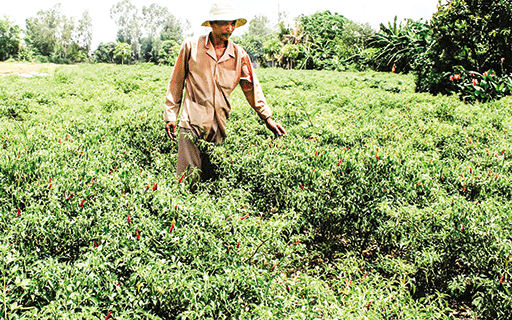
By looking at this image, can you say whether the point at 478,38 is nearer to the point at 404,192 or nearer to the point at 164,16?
the point at 404,192

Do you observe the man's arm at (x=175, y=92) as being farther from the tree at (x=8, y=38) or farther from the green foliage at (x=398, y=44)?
the tree at (x=8, y=38)

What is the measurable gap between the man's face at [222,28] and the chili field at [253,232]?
1038mm

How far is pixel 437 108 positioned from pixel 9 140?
20.7 feet

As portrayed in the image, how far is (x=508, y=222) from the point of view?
3.12 metres

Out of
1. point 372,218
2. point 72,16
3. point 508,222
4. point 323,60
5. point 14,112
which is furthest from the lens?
point 72,16

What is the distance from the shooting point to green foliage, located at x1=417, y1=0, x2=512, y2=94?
34.8 ft

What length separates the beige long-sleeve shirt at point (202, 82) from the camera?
12.8 feet

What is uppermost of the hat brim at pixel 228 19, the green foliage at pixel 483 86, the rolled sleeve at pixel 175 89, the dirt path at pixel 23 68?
the hat brim at pixel 228 19

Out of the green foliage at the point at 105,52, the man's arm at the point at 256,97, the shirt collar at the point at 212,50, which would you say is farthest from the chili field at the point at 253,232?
the green foliage at the point at 105,52

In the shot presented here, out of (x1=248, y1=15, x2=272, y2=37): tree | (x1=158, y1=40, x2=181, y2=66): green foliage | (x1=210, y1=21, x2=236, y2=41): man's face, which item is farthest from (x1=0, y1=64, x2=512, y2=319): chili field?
(x1=248, y1=15, x2=272, y2=37): tree

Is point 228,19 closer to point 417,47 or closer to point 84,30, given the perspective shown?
point 417,47

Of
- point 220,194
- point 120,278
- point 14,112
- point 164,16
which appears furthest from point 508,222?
point 164,16

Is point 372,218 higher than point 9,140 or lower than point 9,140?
lower

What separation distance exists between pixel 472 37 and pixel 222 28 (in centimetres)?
917
